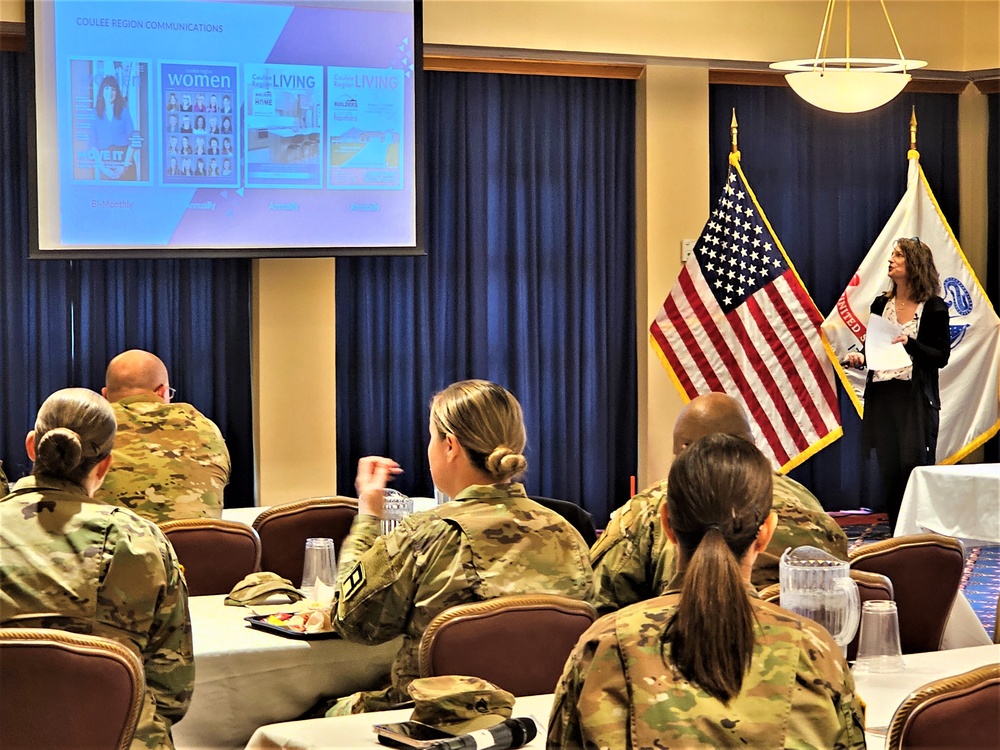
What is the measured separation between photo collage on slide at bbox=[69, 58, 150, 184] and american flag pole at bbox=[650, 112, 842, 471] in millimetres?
2922

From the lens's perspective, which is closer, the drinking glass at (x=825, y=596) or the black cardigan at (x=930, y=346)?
the drinking glass at (x=825, y=596)

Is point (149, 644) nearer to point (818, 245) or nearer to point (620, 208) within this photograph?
point (620, 208)

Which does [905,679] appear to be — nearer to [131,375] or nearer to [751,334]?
[131,375]

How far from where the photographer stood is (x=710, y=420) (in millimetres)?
3170

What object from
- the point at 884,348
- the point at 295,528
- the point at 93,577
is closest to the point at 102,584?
the point at 93,577


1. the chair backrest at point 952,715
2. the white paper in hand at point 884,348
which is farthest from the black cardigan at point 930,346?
the chair backrest at point 952,715

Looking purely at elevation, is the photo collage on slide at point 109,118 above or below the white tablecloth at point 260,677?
above

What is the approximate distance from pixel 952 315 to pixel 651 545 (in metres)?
5.19

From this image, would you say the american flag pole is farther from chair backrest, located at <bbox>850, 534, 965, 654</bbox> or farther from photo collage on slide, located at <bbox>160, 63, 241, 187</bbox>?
chair backrest, located at <bbox>850, 534, 965, 654</bbox>

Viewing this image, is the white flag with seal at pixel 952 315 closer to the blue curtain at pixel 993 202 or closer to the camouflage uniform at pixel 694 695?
the blue curtain at pixel 993 202

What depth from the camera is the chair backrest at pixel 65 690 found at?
216 cm

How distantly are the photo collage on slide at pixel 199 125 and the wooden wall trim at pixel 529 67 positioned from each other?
130 cm

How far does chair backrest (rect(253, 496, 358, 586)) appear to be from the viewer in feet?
12.5

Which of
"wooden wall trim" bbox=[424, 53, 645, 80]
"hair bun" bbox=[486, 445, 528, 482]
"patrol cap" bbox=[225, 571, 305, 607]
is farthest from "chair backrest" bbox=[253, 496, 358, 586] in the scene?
"wooden wall trim" bbox=[424, 53, 645, 80]
